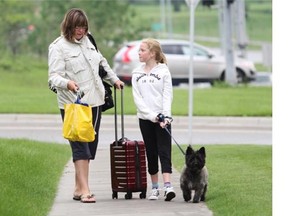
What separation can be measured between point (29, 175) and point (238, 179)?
238cm

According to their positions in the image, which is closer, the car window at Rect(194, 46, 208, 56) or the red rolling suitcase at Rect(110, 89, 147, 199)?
the red rolling suitcase at Rect(110, 89, 147, 199)

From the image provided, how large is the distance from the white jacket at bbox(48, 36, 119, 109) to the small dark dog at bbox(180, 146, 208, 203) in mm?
1168

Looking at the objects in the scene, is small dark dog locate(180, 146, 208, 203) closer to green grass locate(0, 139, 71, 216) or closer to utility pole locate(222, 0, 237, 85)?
green grass locate(0, 139, 71, 216)

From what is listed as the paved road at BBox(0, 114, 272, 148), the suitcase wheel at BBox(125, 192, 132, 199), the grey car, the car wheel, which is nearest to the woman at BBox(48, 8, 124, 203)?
the suitcase wheel at BBox(125, 192, 132, 199)

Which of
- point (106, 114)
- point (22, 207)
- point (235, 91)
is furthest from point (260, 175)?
point (235, 91)

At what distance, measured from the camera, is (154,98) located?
11594 mm

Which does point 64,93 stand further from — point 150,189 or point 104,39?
point 104,39

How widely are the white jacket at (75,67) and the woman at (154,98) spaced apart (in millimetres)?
433

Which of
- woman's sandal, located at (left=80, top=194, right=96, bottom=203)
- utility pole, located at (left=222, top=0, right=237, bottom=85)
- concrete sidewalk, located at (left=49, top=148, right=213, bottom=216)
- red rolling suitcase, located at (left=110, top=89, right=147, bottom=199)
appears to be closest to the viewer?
concrete sidewalk, located at (left=49, top=148, right=213, bottom=216)

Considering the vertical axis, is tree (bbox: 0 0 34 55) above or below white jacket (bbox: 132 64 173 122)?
below

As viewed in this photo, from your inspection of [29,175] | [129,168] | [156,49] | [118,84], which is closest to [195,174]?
[129,168]

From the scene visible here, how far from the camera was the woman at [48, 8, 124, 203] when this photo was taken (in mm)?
11516

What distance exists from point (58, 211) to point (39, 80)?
84.5 feet

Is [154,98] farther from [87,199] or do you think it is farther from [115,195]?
[87,199]
